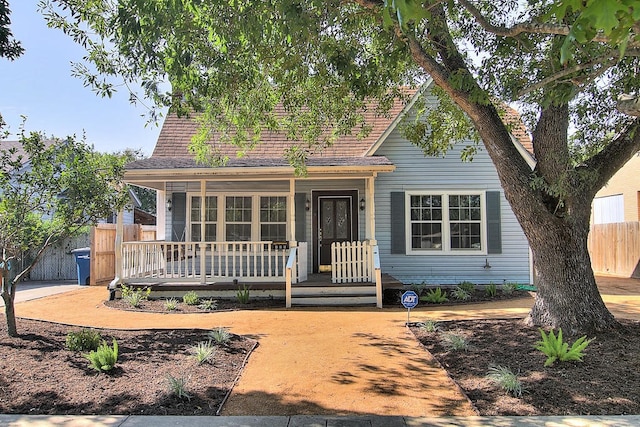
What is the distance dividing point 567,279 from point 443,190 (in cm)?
617

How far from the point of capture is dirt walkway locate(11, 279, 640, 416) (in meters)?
4.20

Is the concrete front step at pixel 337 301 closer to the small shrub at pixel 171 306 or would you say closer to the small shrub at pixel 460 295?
the small shrub at pixel 460 295

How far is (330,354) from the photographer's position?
5.89 meters

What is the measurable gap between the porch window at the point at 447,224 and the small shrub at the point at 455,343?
592cm

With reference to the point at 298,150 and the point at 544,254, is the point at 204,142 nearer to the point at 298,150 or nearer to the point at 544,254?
the point at 298,150

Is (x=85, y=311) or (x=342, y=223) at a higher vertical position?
(x=342, y=223)

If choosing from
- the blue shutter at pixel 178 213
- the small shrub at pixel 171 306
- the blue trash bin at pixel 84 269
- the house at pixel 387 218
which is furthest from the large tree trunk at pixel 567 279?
the blue trash bin at pixel 84 269

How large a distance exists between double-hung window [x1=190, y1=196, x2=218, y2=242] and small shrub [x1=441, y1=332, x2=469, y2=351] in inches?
306

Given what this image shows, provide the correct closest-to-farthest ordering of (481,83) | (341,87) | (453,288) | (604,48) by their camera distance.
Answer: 1. (604,48)
2. (481,83)
3. (341,87)
4. (453,288)

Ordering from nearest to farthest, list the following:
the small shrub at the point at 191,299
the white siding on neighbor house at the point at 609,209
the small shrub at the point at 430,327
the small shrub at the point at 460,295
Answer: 1. the small shrub at the point at 430,327
2. the small shrub at the point at 191,299
3. the small shrub at the point at 460,295
4. the white siding on neighbor house at the point at 609,209

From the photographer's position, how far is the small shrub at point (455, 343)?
5781 mm

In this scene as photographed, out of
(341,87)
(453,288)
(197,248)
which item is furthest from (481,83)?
(197,248)

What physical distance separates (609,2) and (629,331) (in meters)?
5.47

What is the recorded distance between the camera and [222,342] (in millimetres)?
6188
